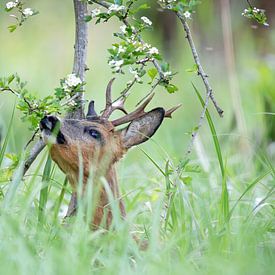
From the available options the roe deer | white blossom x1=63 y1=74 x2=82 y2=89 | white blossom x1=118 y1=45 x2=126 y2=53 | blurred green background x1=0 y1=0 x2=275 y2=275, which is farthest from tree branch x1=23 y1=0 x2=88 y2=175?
white blossom x1=118 y1=45 x2=126 y2=53

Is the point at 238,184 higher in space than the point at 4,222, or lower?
lower

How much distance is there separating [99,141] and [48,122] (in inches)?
25.7

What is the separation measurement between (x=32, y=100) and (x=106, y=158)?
3.13 ft

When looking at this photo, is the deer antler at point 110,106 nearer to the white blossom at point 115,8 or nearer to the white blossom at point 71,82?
the white blossom at point 71,82

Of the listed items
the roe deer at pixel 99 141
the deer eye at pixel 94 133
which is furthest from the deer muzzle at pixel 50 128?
the deer eye at pixel 94 133

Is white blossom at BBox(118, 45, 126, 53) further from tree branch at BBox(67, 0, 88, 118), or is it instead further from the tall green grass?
tree branch at BBox(67, 0, 88, 118)

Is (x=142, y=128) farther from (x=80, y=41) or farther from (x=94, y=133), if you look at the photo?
(x=80, y=41)

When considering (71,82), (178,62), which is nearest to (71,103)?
(71,82)

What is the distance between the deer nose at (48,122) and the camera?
214 inches

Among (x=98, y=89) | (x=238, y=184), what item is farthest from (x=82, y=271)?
(x=98, y=89)

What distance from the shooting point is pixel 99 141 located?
6.07 metres

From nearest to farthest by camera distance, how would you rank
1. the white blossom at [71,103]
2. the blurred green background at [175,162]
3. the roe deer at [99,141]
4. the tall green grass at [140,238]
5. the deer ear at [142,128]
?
the tall green grass at [140,238]
the blurred green background at [175,162]
the white blossom at [71,103]
the roe deer at [99,141]
the deer ear at [142,128]

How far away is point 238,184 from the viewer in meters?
6.68

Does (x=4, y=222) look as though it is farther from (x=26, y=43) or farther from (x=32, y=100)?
(x=26, y=43)
